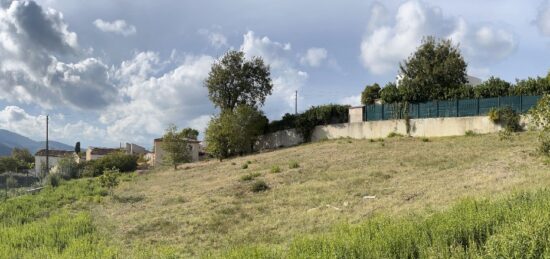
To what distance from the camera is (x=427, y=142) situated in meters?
27.2

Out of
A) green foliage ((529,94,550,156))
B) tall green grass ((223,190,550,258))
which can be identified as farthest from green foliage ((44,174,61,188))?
green foliage ((529,94,550,156))

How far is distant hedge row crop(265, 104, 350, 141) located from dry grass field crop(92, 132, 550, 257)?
50.9 ft

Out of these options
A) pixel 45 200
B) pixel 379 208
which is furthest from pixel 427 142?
pixel 45 200

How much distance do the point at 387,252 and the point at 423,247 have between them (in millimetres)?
470

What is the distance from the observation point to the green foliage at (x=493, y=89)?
28078mm

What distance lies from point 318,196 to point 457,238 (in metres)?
8.77

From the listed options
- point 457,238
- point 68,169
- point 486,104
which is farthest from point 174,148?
point 457,238

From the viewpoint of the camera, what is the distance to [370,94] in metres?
42.1

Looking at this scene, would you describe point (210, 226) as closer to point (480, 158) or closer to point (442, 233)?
point (442, 233)

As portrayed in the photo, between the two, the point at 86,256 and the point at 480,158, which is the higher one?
the point at 480,158

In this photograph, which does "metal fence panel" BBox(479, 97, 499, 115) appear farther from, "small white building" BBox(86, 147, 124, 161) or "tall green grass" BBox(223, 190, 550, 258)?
"small white building" BBox(86, 147, 124, 161)

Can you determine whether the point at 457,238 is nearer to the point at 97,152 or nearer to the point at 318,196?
the point at 318,196

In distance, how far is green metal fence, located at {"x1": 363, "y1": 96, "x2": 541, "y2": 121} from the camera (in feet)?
87.6

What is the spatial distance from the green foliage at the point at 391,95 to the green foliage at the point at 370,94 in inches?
206
